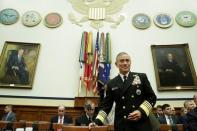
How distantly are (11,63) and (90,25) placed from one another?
2908mm

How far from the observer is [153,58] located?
26.6ft

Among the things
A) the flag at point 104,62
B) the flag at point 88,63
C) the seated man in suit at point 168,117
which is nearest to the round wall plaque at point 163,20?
the flag at point 104,62

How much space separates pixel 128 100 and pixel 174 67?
5.79 m

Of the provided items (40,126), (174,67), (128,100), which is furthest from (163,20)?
(128,100)

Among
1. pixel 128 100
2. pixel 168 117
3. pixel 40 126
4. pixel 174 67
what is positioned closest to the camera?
pixel 128 100

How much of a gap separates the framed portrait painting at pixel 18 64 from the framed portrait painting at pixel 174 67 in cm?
390

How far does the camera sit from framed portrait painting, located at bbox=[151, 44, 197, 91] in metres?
7.66

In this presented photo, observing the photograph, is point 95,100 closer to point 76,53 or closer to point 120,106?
point 76,53

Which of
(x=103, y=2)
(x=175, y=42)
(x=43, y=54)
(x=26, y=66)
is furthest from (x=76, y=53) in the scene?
(x=175, y=42)

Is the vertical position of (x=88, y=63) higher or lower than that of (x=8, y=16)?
lower

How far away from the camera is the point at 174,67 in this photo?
26.2 feet

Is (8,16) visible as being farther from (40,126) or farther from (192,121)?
(192,121)

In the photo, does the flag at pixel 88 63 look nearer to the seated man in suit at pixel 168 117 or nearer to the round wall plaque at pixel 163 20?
the round wall plaque at pixel 163 20

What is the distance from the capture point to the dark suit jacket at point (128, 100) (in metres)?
2.48
